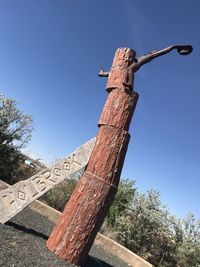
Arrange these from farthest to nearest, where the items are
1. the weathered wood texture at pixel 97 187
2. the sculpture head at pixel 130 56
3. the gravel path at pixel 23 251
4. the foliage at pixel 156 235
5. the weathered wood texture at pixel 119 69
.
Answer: the foliage at pixel 156 235 → the sculpture head at pixel 130 56 → the weathered wood texture at pixel 119 69 → the weathered wood texture at pixel 97 187 → the gravel path at pixel 23 251

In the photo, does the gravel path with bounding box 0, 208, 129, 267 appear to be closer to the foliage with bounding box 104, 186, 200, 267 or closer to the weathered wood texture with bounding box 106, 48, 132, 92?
the weathered wood texture with bounding box 106, 48, 132, 92

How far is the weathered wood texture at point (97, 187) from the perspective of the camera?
4824 millimetres

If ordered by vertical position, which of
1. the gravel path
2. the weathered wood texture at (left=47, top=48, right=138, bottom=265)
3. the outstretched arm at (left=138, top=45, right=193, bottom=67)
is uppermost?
the outstretched arm at (left=138, top=45, right=193, bottom=67)

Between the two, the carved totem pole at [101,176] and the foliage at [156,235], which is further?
the foliage at [156,235]

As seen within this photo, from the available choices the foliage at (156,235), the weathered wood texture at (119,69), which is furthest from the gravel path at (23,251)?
the foliage at (156,235)

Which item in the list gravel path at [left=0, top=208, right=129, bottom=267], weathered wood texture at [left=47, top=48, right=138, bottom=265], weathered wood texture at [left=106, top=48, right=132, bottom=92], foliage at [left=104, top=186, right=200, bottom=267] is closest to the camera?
gravel path at [left=0, top=208, right=129, bottom=267]

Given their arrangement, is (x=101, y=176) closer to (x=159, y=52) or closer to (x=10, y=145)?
(x=159, y=52)

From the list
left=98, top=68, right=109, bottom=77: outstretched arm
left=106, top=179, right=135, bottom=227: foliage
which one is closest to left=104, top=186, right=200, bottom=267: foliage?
left=106, top=179, right=135, bottom=227: foliage

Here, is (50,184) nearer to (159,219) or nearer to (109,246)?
(109,246)

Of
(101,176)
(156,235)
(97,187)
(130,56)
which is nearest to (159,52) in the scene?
(130,56)

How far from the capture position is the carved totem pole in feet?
15.9

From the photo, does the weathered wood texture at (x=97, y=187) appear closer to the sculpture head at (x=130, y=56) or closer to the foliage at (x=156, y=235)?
the sculpture head at (x=130, y=56)

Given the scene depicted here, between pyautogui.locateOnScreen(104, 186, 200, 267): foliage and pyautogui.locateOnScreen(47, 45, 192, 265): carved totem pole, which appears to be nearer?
pyautogui.locateOnScreen(47, 45, 192, 265): carved totem pole

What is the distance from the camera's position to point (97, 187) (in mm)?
4996
